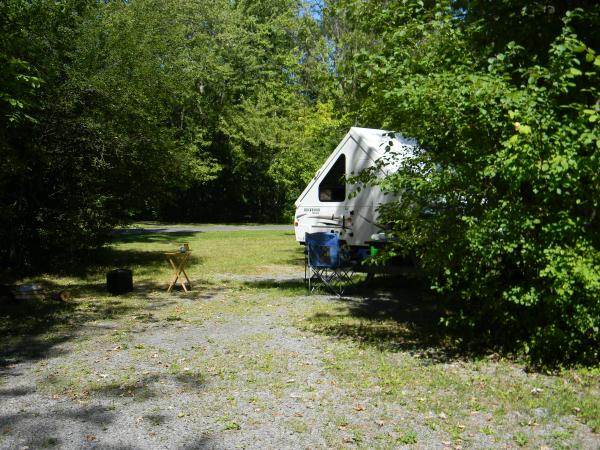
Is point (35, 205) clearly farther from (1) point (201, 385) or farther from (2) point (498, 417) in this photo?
(2) point (498, 417)

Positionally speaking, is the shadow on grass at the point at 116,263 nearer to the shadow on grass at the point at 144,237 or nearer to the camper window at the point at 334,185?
the shadow on grass at the point at 144,237

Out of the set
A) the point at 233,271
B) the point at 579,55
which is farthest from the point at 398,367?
the point at 233,271

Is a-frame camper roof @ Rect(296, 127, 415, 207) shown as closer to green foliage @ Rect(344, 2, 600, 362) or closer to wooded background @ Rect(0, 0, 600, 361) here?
wooded background @ Rect(0, 0, 600, 361)

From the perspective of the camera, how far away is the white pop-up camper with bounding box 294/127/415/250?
10766 millimetres

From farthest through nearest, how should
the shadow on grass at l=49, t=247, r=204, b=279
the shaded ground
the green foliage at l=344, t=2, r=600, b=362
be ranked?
the shadow on grass at l=49, t=247, r=204, b=279 < the green foliage at l=344, t=2, r=600, b=362 < the shaded ground

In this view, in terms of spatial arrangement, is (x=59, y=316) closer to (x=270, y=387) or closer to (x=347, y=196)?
(x=270, y=387)

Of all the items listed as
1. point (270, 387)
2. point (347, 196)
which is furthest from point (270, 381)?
point (347, 196)

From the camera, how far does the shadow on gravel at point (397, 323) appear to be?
20.9ft

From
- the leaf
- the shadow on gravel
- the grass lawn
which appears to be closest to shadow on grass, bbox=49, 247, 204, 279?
the grass lawn

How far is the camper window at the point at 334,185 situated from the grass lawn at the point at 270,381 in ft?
9.60

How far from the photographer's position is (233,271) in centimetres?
1385

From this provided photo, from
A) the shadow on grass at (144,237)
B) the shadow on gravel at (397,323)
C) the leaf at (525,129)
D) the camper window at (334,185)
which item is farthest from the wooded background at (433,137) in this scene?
the shadow on grass at (144,237)

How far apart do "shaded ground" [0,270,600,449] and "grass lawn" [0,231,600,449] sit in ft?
0.06

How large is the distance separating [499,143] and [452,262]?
4.01 feet
